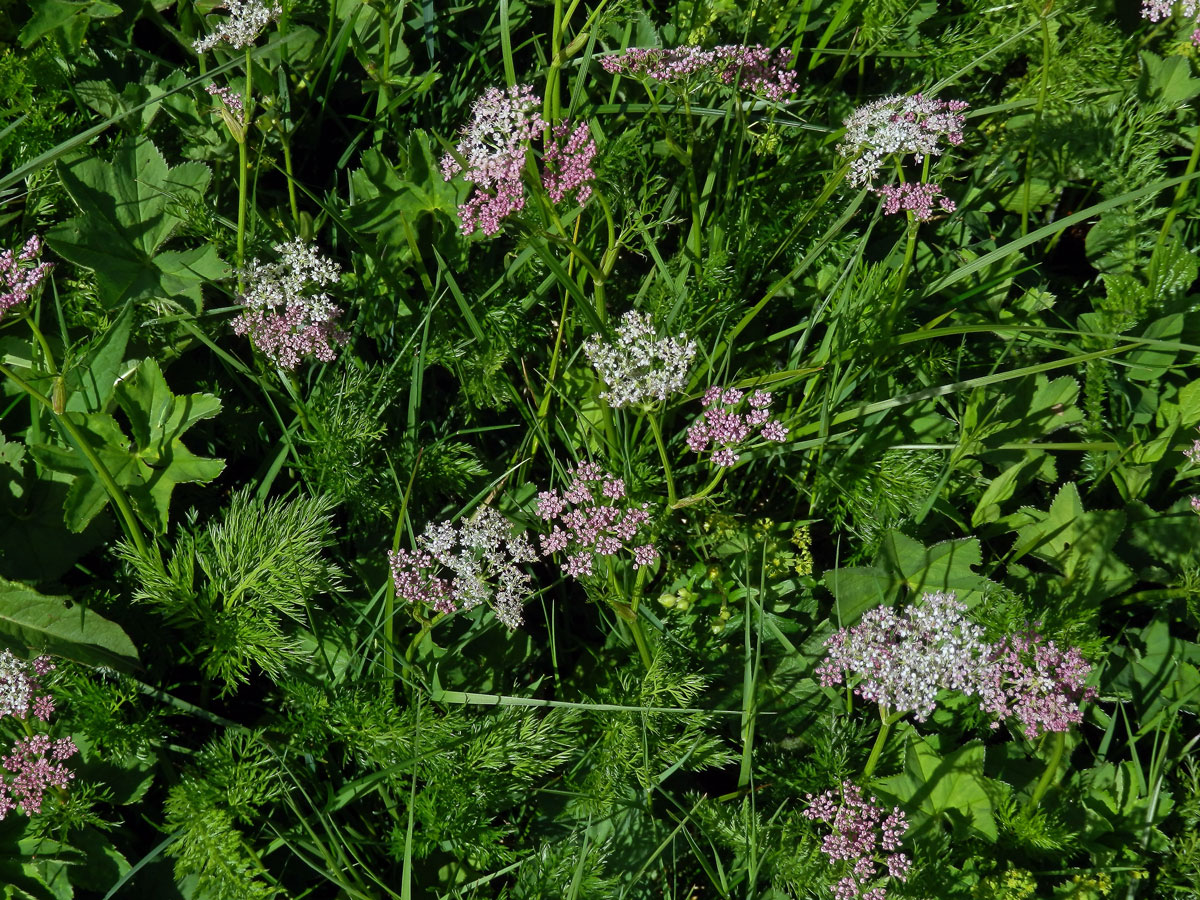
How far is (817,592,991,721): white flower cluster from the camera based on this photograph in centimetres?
278

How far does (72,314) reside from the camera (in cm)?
330

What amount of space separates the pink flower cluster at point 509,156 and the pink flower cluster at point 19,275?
1313mm

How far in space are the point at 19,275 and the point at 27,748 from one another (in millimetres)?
1447

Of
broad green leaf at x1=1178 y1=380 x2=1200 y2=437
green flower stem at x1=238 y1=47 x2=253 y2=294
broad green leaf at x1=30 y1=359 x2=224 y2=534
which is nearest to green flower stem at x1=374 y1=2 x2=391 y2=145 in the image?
green flower stem at x1=238 y1=47 x2=253 y2=294

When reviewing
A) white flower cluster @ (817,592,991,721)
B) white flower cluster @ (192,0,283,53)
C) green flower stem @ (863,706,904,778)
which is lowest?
green flower stem @ (863,706,904,778)

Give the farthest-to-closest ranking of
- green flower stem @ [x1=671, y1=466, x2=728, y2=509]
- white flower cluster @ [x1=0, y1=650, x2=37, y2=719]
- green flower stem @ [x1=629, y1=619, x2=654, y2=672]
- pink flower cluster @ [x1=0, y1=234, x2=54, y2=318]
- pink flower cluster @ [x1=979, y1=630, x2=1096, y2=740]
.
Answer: green flower stem @ [x1=629, y1=619, x2=654, y2=672]
green flower stem @ [x1=671, y1=466, x2=728, y2=509]
pink flower cluster @ [x1=979, y1=630, x2=1096, y2=740]
pink flower cluster @ [x1=0, y1=234, x2=54, y2=318]
white flower cluster @ [x1=0, y1=650, x2=37, y2=719]

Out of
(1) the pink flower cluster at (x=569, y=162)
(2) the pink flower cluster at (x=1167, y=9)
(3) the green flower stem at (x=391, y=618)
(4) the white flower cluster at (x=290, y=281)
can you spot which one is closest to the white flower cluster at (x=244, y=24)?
(4) the white flower cluster at (x=290, y=281)

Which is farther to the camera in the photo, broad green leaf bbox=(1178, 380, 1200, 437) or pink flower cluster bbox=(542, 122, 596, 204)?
broad green leaf bbox=(1178, 380, 1200, 437)

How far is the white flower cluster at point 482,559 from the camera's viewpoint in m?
2.82

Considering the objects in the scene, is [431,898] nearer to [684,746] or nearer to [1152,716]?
[684,746]

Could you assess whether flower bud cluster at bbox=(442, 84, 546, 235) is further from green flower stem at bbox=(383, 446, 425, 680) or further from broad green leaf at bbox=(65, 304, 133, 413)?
broad green leaf at bbox=(65, 304, 133, 413)

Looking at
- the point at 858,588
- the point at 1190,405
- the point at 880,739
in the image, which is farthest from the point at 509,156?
the point at 1190,405

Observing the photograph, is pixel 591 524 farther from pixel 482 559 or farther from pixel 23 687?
pixel 23 687

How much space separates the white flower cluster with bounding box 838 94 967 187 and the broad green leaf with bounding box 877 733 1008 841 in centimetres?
211
